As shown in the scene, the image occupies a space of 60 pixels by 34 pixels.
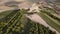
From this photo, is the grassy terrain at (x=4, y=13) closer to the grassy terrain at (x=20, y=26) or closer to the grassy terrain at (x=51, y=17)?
the grassy terrain at (x=20, y=26)

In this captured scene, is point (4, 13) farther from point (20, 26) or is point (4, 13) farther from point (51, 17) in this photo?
point (51, 17)

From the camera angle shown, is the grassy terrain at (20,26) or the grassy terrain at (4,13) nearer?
the grassy terrain at (20,26)

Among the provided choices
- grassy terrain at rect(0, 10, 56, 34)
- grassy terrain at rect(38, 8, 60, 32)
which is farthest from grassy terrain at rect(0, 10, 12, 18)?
grassy terrain at rect(38, 8, 60, 32)

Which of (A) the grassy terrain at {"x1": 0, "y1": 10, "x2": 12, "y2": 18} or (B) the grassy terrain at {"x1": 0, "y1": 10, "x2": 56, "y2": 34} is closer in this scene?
(B) the grassy terrain at {"x1": 0, "y1": 10, "x2": 56, "y2": 34}

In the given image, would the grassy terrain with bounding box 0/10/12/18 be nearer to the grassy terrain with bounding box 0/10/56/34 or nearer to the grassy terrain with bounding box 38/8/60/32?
the grassy terrain with bounding box 0/10/56/34

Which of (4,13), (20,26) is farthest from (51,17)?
(4,13)

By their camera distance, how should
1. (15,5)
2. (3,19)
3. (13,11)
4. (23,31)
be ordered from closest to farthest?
(23,31) < (3,19) < (13,11) < (15,5)

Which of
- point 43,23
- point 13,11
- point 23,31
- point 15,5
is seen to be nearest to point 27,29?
point 23,31

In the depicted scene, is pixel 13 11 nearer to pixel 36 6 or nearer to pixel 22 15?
pixel 22 15

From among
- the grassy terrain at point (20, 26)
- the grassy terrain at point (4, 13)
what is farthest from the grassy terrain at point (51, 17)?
the grassy terrain at point (4, 13)

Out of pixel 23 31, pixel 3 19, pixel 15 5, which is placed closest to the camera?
pixel 23 31

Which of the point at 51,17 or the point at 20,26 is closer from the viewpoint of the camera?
the point at 20,26
